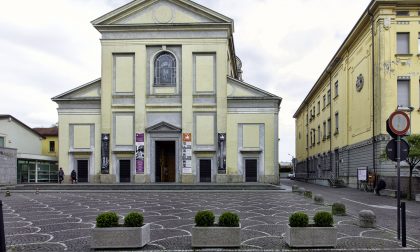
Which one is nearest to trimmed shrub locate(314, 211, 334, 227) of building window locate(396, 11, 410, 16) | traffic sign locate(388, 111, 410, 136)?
traffic sign locate(388, 111, 410, 136)

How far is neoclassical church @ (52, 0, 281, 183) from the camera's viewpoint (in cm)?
4347

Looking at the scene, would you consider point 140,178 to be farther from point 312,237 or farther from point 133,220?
point 312,237

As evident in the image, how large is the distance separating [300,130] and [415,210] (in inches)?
2535

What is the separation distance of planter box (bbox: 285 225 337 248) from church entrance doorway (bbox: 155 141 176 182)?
35289mm

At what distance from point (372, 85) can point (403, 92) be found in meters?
2.44

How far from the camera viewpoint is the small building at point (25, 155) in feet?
153

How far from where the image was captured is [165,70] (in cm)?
4475

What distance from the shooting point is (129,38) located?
4478 centimetres

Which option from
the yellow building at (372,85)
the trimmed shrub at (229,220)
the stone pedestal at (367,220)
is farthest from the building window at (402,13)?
the trimmed shrub at (229,220)

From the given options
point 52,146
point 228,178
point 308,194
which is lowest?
point 228,178

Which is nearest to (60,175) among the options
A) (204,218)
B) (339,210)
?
(339,210)

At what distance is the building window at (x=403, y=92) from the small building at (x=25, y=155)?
35.7 meters

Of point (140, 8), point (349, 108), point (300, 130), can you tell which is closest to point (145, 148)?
point (140, 8)

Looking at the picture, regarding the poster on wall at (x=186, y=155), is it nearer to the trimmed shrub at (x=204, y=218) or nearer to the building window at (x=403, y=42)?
the building window at (x=403, y=42)
